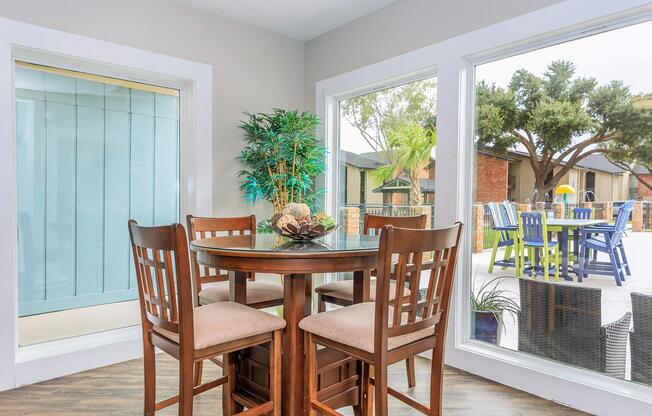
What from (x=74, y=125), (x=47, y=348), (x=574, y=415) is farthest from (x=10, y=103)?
(x=574, y=415)

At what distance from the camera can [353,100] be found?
376 cm

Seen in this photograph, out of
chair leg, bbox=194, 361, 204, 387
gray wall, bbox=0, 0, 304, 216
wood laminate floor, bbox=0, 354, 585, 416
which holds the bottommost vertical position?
wood laminate floor, bbox=0, 354, 585, 416

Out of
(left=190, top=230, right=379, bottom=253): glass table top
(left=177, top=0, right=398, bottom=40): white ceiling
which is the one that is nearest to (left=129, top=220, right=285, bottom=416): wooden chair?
(left=190, top=230, right=379, bottom=253): glass table top

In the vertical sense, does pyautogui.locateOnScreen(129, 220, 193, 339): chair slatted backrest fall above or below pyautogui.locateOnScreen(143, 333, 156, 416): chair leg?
above

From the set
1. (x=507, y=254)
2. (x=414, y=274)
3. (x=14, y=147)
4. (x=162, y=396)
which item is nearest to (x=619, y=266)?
(x=507, y=254)

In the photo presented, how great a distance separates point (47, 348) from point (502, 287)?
3087mm

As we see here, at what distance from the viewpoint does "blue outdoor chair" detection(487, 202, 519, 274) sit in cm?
272

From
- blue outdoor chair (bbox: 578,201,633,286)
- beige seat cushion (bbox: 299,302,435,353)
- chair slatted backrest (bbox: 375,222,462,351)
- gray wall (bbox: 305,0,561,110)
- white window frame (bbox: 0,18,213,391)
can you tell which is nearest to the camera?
chair slatted backrest (bbox: 375,222,462,351)

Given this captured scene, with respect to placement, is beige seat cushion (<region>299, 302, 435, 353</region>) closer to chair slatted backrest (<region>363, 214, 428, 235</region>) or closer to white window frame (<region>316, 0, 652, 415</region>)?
chair slatted backrest (<region>363, 214, 428, 235</region>)

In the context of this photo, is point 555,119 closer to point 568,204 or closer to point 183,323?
point 568,204

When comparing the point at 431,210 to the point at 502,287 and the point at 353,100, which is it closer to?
the point at 502,287

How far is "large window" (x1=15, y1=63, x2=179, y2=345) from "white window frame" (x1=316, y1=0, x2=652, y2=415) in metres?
1.81

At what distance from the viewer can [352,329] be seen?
67.1 inches

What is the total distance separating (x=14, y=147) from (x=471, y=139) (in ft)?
9.67
